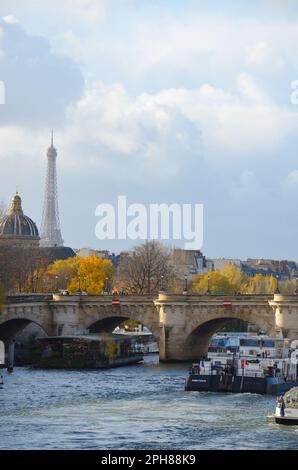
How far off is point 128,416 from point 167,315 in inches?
1380

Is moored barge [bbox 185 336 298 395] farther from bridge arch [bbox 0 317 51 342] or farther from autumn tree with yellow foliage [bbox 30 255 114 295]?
autumn tree with yellow foliage [bbox 30 255 114 295]

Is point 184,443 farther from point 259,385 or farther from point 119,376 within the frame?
point 119,376

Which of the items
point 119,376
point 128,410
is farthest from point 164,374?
point 128,410

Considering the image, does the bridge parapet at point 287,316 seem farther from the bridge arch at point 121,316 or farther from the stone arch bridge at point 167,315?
the bridge arch at point 121,316

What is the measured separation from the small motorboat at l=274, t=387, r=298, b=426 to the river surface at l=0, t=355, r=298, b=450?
452 mm

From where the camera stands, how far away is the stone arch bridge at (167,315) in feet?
293

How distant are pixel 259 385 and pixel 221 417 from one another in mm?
12044

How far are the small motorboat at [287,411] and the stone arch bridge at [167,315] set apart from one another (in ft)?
104

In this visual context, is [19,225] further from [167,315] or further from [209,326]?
[167,315]

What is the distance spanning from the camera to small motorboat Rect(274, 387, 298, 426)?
54938 millimetres

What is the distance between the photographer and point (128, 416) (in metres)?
57.5

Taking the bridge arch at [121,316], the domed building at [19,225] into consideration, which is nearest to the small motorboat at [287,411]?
the bridge arch at [121,316]

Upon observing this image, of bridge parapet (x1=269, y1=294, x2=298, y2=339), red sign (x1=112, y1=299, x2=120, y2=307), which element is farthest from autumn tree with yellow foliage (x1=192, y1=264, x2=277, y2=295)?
bridge parapet (x1=269, y1=294, x2=298, y2=339)
